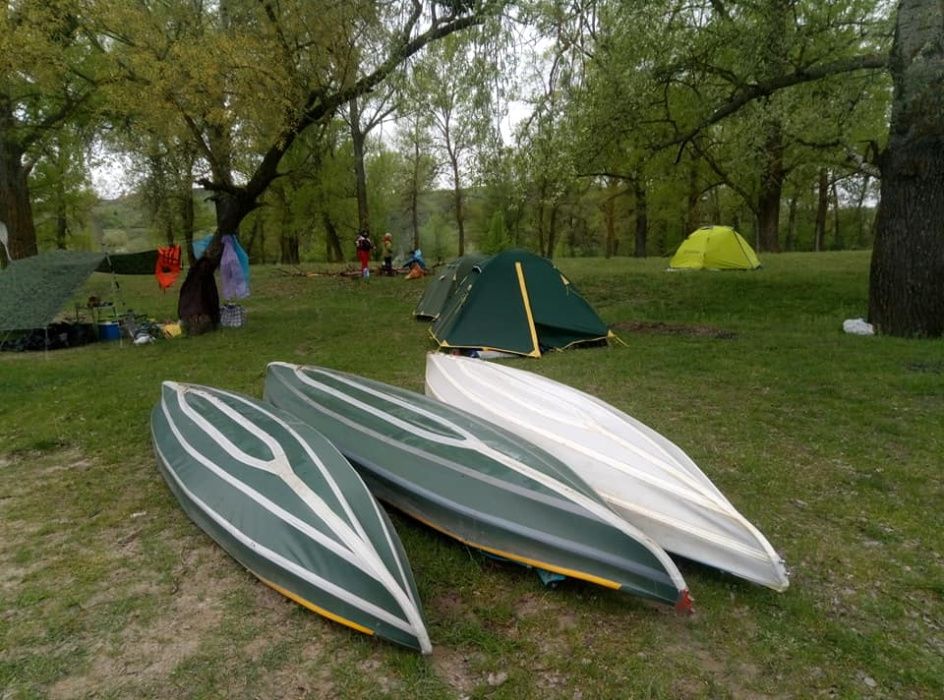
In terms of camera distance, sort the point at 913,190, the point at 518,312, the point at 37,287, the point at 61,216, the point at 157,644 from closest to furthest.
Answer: the point at 157,644 → the point at 913,190 → the point at 518,312 → the point at 37,287 → the point at 61,216

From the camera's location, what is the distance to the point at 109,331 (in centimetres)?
927

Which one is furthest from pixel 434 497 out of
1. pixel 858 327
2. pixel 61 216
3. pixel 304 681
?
pixel 61 216

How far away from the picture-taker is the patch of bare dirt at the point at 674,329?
789cm

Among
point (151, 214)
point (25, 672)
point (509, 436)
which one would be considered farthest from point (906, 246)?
point (151, 214)

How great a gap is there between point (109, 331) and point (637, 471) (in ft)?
30.4

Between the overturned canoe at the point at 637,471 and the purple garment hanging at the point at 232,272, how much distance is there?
6955mm

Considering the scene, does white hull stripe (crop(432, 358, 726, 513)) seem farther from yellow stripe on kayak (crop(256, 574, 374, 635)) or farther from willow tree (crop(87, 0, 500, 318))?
willow tree (crop(87, 0, 500, 318))

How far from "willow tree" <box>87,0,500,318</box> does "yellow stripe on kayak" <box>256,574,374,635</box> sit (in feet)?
21.7

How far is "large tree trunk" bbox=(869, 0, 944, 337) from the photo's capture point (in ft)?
20.6

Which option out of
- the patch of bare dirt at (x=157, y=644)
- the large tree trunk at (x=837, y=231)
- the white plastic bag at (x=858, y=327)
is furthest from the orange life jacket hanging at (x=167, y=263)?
the large tree trunk at (x=837, y=231)

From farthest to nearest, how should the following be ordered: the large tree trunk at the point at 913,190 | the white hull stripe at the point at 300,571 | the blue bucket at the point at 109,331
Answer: the blue bucket at the point at 109,331, the large tree trunk at the point at 913,190, the white hull stripe at the point at 300,571

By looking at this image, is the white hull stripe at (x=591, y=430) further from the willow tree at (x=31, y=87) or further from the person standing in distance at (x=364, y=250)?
the person standing in distance at (x=364, y=250)

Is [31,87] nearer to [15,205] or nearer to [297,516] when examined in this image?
[15,205]

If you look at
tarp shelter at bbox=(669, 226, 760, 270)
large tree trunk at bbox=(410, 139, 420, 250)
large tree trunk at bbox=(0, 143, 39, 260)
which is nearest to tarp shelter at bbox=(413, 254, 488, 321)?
tarp shelter at bbox=(669, 226, 760, 270)
